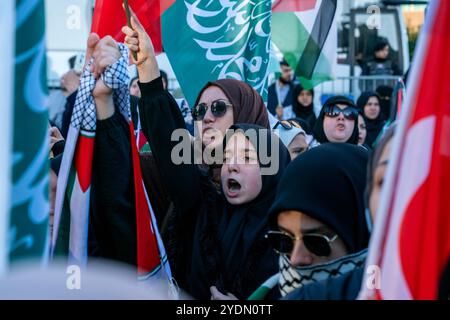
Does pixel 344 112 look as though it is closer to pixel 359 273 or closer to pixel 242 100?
pixel 242 100

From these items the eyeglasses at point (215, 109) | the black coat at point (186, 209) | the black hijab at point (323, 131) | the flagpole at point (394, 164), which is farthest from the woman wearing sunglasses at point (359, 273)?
the black hijab at point (323, 131)

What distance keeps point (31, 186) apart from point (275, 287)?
119 centimetres

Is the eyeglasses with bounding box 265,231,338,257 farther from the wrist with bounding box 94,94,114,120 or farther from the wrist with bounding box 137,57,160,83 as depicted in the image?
the wrist with bounding box 137,57,160,83

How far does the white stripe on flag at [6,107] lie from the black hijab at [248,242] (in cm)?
150

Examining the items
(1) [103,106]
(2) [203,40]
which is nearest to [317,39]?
(2) [203,40]

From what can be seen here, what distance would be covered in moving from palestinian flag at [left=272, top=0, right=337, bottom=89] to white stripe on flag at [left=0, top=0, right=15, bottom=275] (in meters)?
4.29

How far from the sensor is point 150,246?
3539 millimetres

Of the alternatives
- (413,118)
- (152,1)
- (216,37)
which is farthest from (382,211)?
(216,37)

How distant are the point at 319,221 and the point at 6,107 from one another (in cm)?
112

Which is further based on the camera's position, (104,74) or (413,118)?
(104,74)

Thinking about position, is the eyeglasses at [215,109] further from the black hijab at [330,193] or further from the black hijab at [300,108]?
the black hijab at [300,108]

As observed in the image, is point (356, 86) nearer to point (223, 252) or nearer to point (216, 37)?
point (216, 37)

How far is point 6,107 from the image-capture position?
84.0 inches

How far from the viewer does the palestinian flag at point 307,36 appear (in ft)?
21.1
